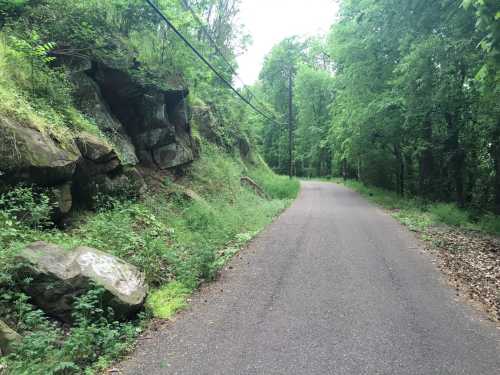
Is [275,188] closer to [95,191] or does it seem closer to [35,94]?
[95,191]

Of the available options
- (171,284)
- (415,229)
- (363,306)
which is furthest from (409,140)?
(171,284)

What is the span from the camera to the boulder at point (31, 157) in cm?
521

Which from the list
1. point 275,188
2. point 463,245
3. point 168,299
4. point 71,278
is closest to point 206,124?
point 275,188

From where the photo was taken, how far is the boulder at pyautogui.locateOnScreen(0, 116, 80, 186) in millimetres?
5207

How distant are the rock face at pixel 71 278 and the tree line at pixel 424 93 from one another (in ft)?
20.6

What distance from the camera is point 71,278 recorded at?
4258mm

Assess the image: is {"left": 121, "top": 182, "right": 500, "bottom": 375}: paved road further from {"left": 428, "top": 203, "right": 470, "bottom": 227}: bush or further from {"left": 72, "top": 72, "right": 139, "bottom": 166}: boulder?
{"left": 428, "top": 203, "right": 470, "bottom": 227}: bush

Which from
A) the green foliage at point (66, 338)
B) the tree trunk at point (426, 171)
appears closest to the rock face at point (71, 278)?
the green foliage at point (66, 338)

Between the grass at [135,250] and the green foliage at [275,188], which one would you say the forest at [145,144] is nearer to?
the grass at [135,250]

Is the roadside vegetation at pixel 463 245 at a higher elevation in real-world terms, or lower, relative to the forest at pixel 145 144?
lower

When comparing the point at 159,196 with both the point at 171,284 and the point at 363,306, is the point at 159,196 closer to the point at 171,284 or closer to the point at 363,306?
the point at 171,284

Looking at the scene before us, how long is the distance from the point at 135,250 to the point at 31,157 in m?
2.40

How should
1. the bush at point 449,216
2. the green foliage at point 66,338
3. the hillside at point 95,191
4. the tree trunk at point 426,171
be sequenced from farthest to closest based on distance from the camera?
the tree trunk at point 426,171
the bush at point 449,216
the hillside at point 95,191
the green foliage at point 66,338

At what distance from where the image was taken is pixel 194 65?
43.1 feet
